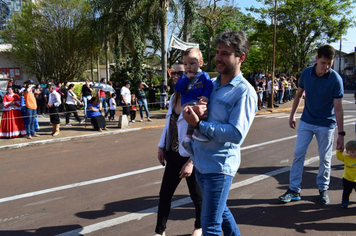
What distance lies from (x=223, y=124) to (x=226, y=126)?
0.03 metres

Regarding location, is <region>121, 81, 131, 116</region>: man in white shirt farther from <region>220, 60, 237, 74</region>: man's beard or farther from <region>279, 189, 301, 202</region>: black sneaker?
<region>220, 60, 237, 74</region>: man's beard

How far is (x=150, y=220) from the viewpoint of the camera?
4.04 metres

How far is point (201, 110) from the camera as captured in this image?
93.4 inches

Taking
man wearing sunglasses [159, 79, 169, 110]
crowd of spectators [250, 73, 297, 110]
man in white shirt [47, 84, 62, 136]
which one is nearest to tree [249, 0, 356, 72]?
crowd of spectators [250, 73, 297, 110]

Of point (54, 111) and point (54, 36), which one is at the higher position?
point (54, 36)

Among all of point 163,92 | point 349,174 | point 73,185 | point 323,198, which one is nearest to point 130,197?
point 73,185

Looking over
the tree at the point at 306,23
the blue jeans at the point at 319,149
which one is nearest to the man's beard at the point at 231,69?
the blue jeans at the point at 319,149

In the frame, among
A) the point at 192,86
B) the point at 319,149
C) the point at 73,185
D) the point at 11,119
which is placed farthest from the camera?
the point at 11,119

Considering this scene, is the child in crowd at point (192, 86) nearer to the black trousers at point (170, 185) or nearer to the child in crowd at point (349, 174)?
the black trousers at point (170, 185)

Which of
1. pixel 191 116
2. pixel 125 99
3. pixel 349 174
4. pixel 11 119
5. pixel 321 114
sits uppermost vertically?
pixel 125 99

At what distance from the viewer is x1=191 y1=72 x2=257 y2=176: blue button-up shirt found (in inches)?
90.5

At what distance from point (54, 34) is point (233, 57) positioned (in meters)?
29.4

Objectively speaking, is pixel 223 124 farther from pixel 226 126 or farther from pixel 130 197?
pixel 130 197

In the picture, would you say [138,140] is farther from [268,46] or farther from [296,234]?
[268,46]
